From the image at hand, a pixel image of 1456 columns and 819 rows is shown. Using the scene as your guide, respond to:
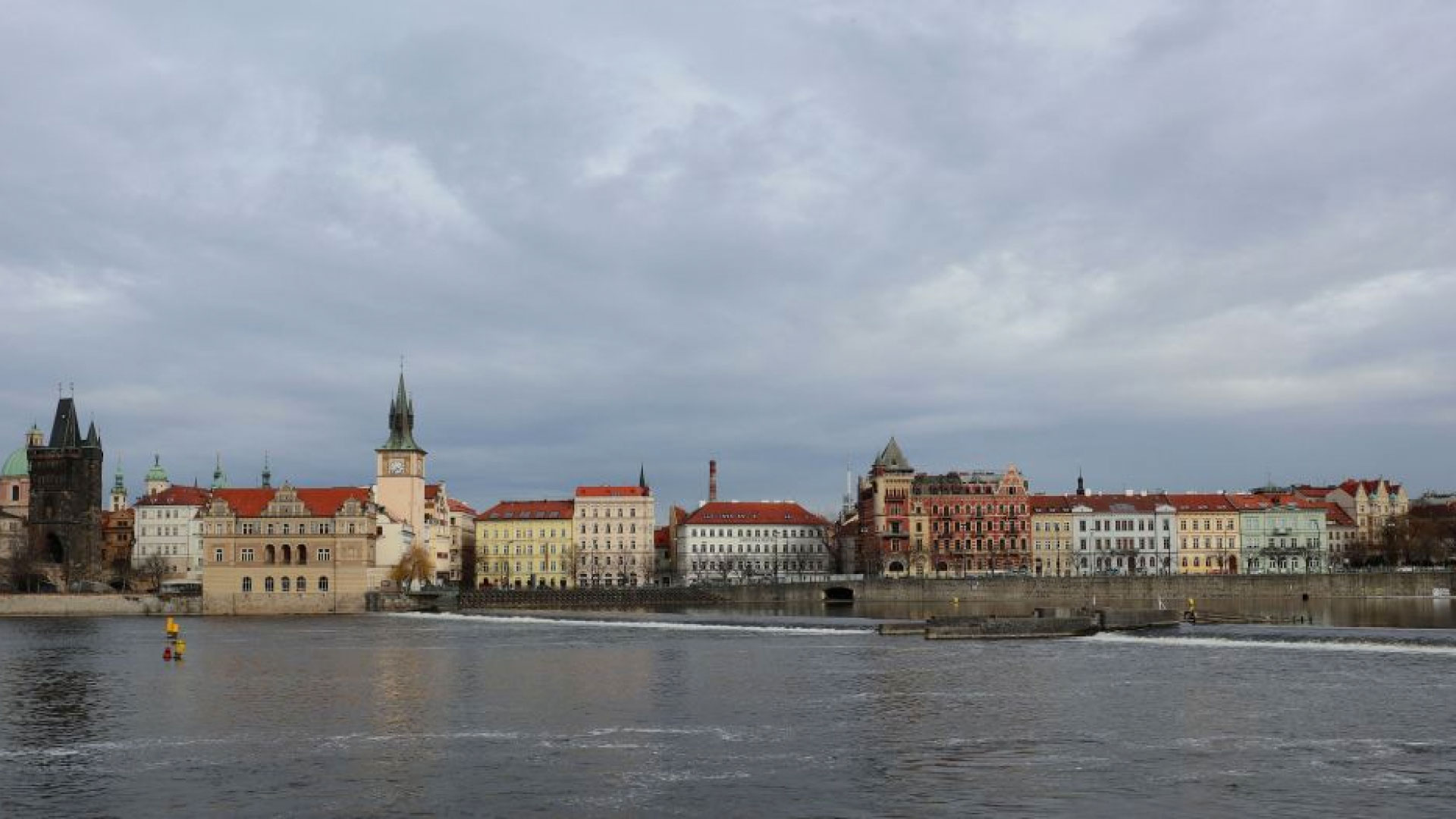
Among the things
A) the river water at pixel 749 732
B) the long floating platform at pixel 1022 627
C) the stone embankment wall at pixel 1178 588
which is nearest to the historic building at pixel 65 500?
the stone embankment wall at pixel 1178 588

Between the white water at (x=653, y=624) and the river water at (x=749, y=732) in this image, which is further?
the white water at (x=653, y=624)

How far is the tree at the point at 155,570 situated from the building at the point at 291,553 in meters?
21.3

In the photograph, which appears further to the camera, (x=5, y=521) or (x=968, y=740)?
(x=5, y=521)

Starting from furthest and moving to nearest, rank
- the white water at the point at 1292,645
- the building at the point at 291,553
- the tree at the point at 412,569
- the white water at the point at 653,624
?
the tree at the point at 412,569, the building at the point at 291,553, the white water at the point at 653,624, the white water at the point at 1292,645

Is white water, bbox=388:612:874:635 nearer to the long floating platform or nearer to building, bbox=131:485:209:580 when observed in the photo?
the long floating platform

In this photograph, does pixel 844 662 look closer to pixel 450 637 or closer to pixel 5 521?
pixel 450 637

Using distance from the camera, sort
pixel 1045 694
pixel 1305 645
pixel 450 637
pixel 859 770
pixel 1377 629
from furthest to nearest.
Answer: pixel 450 637
pixel 1377 629
pixel 1305 645
pixel 1045 694
pixel 859 770

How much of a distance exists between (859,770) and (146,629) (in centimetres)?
9428

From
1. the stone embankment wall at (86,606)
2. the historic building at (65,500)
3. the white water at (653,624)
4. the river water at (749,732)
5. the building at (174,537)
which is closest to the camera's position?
the river water at (749,732)

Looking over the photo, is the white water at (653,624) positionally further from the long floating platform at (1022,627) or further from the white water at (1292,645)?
the white water at (1292,645)

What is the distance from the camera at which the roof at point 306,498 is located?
507ft

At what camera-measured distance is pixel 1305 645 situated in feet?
245

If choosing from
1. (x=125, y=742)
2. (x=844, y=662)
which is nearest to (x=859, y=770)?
(x=125, y=742)

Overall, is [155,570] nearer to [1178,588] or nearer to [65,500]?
[65,500]
